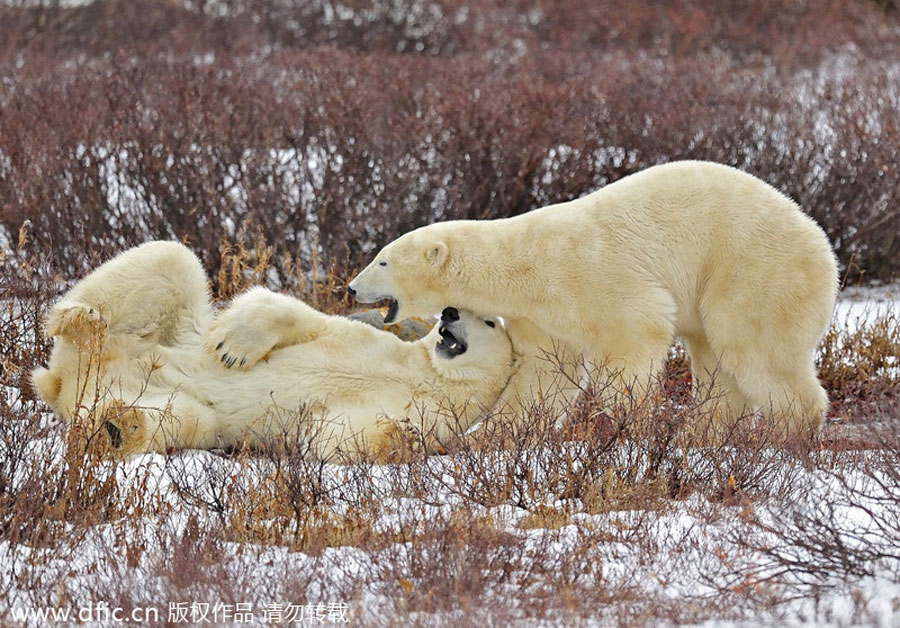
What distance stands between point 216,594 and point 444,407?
4.83ft

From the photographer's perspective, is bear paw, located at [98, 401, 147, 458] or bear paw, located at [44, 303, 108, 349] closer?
bear paw, located at [98, 401, 147, 458]

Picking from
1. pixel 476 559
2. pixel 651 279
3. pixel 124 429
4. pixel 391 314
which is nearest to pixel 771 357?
pixel 651 279

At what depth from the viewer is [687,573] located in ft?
9.70

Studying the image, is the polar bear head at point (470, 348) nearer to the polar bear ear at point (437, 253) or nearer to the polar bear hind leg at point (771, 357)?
the polar bear ear at point (437, 253)

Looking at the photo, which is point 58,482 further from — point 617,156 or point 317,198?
point 617,156

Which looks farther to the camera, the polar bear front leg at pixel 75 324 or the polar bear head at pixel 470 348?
the polar bear head at pixel 470 348

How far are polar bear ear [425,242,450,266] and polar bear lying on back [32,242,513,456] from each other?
0.20 m

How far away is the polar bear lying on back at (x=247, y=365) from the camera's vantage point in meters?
3.96

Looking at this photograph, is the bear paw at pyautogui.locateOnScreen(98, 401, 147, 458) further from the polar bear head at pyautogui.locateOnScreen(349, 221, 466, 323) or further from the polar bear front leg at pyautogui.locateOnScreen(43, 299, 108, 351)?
the polar bear head at pyautogui.locateOnScreen(349, 221, 466, 323)

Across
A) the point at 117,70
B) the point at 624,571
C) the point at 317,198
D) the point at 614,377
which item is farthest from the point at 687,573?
the point at 117,70

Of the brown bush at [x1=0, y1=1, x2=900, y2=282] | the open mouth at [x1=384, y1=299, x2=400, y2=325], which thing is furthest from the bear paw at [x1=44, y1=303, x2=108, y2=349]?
the brown bush at [x1=0, y1=1, x2=900, y2=282]

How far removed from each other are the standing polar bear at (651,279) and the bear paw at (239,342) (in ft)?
1.47

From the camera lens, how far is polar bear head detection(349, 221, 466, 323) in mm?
4324

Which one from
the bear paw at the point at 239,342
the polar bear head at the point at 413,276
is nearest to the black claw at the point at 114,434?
the bear paw at the point at 239,342
